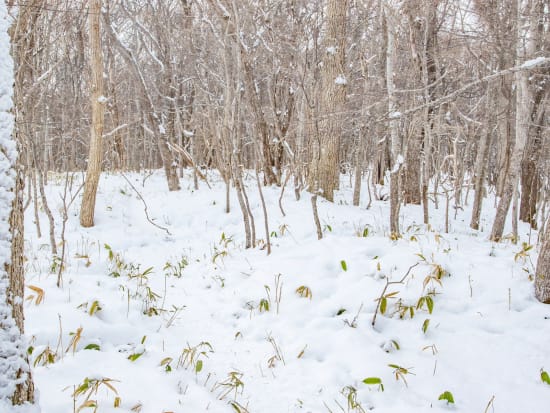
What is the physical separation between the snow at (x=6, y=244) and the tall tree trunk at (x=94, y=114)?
587 cm

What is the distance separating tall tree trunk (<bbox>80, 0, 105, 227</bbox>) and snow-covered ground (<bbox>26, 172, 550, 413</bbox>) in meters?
2.06

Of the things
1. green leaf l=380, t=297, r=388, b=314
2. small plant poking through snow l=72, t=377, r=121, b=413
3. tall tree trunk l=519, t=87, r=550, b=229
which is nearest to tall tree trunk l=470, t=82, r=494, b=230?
tall tree trunk l=519, t=87, r=550, b=229

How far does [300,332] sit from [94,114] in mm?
5951

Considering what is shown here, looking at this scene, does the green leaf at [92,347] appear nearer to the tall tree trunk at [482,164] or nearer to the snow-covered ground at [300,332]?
the snow-covered ground at [300,332]

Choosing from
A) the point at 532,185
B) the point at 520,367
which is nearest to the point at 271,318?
the point at 520,367

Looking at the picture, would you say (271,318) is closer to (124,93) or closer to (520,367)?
(520,367)

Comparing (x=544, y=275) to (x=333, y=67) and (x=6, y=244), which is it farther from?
(x=333, y=67)

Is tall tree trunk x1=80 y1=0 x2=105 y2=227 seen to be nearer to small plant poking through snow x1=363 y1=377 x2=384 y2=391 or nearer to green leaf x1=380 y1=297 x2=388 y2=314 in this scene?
green leaf x1=380 y1=297 x2=388 y2=314

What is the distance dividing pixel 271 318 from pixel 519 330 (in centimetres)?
208

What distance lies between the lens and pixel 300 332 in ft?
11.2

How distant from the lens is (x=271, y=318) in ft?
12.2

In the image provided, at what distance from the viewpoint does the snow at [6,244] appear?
1.50m

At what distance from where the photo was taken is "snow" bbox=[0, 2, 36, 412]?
150cm

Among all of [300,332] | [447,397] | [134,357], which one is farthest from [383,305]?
[134,357]
